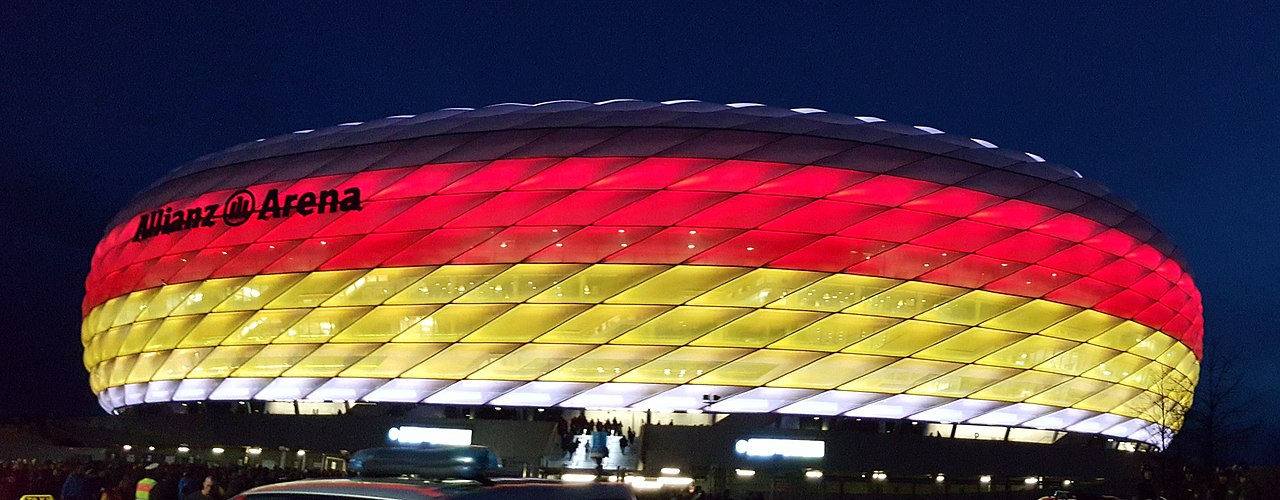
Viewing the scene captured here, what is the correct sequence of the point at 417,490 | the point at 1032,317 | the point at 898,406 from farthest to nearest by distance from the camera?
the point at 1032,317
the point at 898,406
the point at 417,490

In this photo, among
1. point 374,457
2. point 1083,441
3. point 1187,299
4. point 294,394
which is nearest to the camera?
point 374,457

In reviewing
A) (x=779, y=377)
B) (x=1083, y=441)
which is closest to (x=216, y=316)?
(x=779, y=377)

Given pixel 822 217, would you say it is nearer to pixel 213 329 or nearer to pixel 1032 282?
pixel 1032 282

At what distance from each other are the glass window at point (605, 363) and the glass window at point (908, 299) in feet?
22.8

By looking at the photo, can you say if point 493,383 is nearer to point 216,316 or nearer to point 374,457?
point 216,316

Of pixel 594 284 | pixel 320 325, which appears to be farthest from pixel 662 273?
pixel 320 325

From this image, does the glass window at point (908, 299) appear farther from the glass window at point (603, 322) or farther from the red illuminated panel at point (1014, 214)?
the glass window at point (603, 322)

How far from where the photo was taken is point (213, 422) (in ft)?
136

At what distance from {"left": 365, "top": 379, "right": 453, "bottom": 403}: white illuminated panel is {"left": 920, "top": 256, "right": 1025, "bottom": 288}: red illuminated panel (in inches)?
661

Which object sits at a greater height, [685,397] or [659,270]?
[659,270]

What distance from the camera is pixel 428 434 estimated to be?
37281 mm

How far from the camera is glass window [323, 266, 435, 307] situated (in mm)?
37250

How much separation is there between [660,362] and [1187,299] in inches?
978

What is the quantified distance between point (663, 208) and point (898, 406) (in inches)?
420
